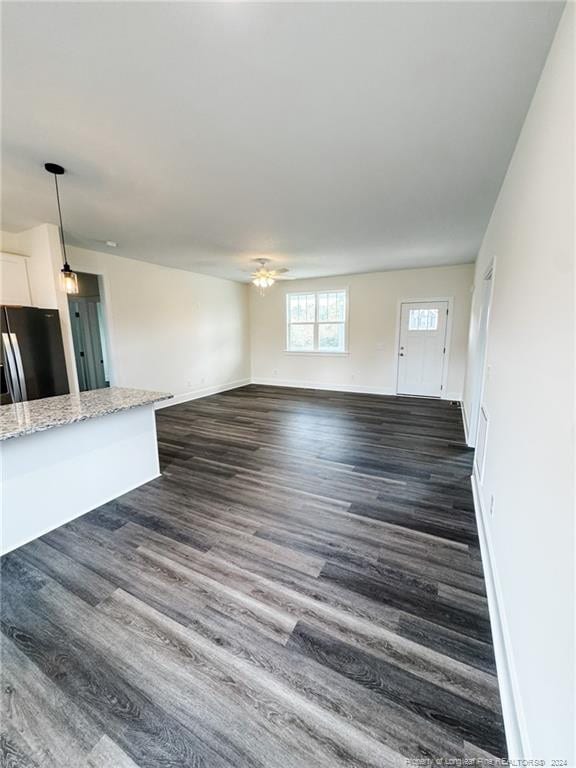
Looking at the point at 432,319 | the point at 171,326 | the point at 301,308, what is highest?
the point at 301,308

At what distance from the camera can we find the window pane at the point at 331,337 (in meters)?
7.37

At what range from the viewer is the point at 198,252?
486 cm

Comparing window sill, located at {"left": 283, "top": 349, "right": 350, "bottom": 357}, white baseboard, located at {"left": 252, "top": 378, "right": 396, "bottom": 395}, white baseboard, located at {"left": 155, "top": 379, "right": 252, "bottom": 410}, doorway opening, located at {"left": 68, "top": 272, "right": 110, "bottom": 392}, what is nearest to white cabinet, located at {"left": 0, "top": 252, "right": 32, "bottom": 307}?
doorway opening, located at {"left": 68, "top": 272, "right": 110, "bottom": 392}

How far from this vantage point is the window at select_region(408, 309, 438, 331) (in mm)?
6406

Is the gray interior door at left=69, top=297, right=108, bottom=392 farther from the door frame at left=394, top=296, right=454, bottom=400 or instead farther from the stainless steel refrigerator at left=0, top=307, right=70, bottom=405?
the door frame at left=394, top=296, right=454, bottom=400

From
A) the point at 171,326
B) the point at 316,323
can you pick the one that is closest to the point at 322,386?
the point at 316,323

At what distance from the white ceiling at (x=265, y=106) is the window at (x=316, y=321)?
3860 millimetres

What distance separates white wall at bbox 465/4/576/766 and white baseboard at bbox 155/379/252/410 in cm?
530

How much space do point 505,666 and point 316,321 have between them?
6.81 m

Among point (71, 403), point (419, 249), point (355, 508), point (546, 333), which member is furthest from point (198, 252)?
point (546, 333)

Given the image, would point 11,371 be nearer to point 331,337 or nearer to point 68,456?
point 68,456

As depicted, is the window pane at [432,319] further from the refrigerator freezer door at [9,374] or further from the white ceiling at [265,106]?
the refrigerator freezer door at [9,374]

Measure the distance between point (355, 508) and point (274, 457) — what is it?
1301mm

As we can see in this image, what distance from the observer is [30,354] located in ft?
11.6
